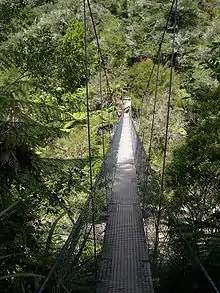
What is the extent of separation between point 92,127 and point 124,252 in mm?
7535

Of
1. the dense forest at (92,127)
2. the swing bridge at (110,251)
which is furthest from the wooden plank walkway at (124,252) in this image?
the dense forest at (92,127)

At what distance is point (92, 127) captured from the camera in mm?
9781

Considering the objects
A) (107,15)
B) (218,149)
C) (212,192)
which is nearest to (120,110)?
(107,15)

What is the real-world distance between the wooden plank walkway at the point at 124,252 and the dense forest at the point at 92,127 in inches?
4.6

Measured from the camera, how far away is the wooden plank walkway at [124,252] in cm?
189

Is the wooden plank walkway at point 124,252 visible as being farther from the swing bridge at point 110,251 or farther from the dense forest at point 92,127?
the dense forest at point 92,127

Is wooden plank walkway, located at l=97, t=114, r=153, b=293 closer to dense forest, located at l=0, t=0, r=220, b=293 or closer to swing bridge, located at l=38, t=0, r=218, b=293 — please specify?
swing bridge, located at l=38, t=0, r=218, b=293

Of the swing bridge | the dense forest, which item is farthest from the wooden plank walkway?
the dense forest

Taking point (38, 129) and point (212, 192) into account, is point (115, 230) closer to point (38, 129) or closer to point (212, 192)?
point (212, 192)

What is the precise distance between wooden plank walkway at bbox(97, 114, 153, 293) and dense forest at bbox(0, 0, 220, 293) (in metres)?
0.12

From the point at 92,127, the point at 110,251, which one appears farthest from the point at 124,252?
the point at 92,127

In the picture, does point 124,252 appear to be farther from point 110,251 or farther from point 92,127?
point 92,127

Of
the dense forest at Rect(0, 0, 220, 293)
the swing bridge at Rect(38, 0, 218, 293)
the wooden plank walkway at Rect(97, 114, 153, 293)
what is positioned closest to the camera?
the swing bridge at Rect(38, 0, 218, 293)

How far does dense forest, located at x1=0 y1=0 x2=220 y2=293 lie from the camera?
1492mm
